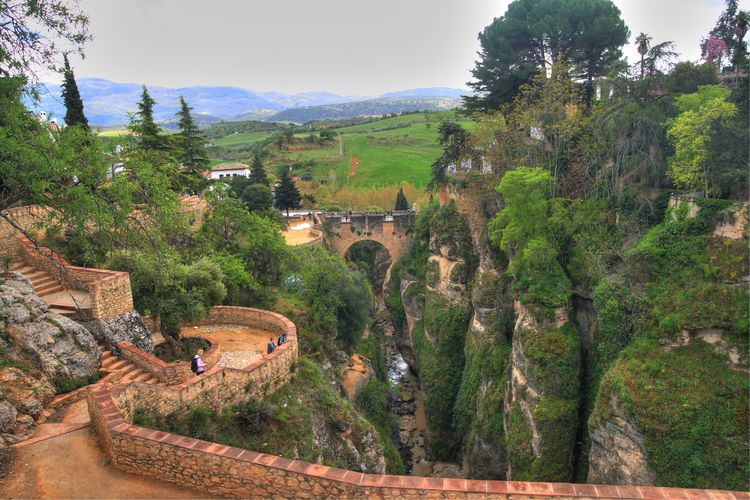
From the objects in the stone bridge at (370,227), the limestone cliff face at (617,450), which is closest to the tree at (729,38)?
the limestone cliff face at (617,450)

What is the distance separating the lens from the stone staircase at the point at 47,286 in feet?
43.3

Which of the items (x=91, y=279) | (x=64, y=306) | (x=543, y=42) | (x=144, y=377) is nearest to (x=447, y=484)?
(x=144, y=377)

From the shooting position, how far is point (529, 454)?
1877cm

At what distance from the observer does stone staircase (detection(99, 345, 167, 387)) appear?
11797 mm

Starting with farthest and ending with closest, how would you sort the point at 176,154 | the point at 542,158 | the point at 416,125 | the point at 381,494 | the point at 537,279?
the point at 416,125 < the point at 176,154 < the point at 542,158 < the point at 537,279 < the point at 381,494

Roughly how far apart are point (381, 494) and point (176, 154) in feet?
88.4

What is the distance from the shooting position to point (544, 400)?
1869cm

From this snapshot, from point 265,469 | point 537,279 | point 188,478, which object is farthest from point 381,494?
point 537,279

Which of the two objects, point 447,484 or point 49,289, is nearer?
point 447,484

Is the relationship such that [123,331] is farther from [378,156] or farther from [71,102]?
[378,156]

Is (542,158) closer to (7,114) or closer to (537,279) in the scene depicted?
(537,279)

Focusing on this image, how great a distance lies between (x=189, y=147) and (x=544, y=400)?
2578 centimetres

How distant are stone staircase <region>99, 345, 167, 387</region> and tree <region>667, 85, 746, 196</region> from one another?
1712cm

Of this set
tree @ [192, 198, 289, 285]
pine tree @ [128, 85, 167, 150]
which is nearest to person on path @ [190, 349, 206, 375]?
tree @ [192, 198, 289, 285]
